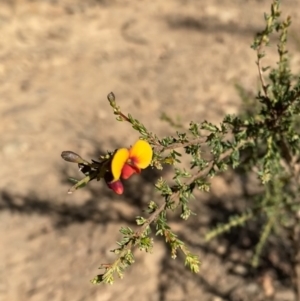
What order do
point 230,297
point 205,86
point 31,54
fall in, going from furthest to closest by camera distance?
point 31,54 < point 205,86 < point 230,297

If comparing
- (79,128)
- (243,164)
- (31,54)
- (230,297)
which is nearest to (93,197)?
(79,128)

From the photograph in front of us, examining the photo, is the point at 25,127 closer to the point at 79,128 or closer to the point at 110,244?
the point at 79,128

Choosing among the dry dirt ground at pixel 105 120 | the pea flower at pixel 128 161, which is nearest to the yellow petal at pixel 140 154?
the pea flower at pixel 128 161

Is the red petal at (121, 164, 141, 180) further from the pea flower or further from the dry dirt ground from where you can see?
the dry dirt ground

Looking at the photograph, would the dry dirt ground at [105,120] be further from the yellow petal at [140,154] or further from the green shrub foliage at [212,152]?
the yellow petal at [140,154]

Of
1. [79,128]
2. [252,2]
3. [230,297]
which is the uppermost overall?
[252,2]

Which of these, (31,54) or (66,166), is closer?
(66,166)

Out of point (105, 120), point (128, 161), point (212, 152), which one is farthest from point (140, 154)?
point (105, 120)

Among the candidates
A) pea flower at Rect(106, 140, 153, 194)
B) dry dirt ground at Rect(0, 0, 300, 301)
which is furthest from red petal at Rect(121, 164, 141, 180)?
dry dirt ground at Rect(0, 0, 300, 301)
